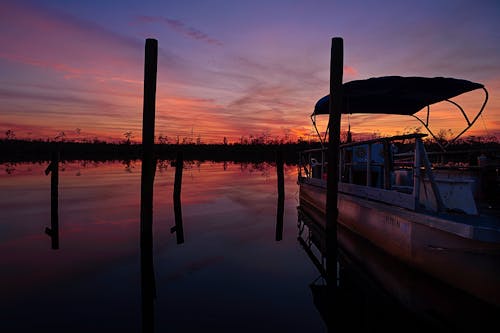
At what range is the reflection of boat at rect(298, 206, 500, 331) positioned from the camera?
499cm

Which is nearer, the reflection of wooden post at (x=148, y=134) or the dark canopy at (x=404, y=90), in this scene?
the reflection of wooden post at (x=148, y=134)

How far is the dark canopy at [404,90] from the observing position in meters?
9.16

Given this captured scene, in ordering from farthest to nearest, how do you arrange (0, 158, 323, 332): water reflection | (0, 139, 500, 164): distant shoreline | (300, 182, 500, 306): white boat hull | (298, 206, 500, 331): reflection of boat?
(0, 139, 500, 164): distant shoreline
(0, 158, 323, 332): water reflection
(298, 206, 500, 331): reflection of boat
(300, 182, 500, 306): white boat hull

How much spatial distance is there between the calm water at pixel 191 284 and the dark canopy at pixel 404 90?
15.3 feet

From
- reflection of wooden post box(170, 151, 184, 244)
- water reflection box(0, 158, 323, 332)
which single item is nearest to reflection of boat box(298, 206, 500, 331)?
water reflection box(0, 158, 323, 332)

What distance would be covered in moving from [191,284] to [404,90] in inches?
318

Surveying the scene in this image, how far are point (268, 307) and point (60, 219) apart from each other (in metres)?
11.2

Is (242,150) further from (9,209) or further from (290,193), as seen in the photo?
(9,209)

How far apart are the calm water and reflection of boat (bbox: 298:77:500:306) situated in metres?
0.61

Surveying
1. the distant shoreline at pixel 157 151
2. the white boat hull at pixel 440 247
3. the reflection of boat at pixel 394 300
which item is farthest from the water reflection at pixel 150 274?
the distant shoreline at pixel 157 151

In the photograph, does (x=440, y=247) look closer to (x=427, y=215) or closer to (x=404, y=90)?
(x=427, y=215)

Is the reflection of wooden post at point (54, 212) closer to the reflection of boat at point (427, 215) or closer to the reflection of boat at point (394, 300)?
the reflection of boat at point (394, 300)

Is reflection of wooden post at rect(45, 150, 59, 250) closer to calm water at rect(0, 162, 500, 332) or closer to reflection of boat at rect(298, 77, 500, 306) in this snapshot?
calm water at rect(0, 162, 500, 332)

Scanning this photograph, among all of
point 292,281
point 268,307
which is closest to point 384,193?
point 292,281
